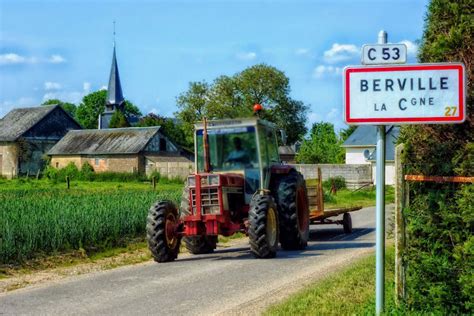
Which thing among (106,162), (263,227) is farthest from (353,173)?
(263,227)

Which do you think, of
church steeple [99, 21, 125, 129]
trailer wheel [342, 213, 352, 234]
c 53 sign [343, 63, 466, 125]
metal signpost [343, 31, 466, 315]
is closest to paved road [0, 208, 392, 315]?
metal signpost [343, 31, 466, 315]

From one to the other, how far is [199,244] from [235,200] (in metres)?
1.26

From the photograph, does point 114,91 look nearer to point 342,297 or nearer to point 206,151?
point 206,151

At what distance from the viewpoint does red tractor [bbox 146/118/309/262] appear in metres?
14.3

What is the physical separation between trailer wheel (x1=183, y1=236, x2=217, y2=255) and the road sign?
9.18 meters

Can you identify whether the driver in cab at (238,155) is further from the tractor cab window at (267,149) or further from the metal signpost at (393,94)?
the metal signpost at (393,94)

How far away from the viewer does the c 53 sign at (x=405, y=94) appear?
710cm

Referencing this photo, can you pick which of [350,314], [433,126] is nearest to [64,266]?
[350,314]

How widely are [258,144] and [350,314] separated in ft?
23.8

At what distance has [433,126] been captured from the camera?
784cm

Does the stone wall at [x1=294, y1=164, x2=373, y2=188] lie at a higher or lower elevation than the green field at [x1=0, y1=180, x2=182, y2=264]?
higher

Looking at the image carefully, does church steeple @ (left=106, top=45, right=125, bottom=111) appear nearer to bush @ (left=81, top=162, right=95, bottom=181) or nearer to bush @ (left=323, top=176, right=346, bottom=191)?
bush @ (left=81, top=162, right=95, bottom=181)

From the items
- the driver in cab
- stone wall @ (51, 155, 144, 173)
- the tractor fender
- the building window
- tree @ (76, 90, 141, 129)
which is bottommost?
the tractor fender

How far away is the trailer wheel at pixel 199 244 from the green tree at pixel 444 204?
27.6ft
